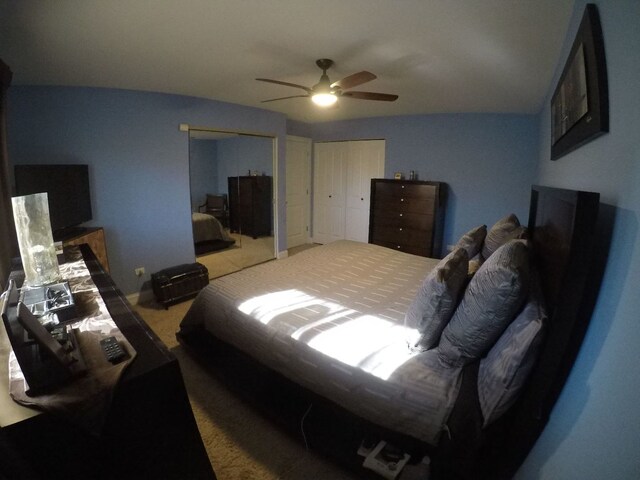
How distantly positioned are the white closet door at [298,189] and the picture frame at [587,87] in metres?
4.45

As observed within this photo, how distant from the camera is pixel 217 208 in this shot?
450 centimetres

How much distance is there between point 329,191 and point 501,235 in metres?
3.92

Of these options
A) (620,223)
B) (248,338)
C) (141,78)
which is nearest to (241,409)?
(248,338)

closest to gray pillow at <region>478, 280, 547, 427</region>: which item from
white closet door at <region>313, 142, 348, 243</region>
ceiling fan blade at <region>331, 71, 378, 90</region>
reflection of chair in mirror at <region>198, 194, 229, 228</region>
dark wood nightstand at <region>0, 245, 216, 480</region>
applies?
dark wood nightstand at <region>0, 245, 216, 480</region>

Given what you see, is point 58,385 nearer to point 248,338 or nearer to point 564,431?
point 248,338

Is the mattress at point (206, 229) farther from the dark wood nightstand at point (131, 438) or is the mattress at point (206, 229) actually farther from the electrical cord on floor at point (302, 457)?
the dark wood nightstand at point (131, 438)

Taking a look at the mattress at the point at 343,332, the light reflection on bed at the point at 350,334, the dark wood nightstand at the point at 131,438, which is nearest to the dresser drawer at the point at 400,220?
the mattress at the point at 343,332

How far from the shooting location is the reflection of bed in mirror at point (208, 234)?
13.9 feet

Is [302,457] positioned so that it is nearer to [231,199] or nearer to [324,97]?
[324,97]

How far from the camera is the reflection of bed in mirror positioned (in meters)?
4.25

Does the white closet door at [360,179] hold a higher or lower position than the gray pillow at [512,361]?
higher

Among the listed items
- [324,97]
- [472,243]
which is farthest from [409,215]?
[324,97]

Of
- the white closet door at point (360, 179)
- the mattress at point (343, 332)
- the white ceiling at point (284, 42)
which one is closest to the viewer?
the mattress at point (343, 332)

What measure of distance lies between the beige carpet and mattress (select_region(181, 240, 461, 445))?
1.28ft
